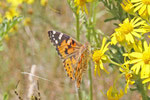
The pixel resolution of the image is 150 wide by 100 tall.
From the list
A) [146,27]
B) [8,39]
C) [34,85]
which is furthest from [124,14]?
[8,39]

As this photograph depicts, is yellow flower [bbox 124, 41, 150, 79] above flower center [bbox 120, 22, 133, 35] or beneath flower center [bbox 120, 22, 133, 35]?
beneath

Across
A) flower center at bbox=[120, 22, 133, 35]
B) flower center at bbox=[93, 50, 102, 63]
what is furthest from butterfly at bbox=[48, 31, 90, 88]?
flower center at bbox=[120, 22, 133, 35]

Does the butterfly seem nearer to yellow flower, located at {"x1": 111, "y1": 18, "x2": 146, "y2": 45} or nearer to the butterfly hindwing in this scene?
the butterfly hindwing

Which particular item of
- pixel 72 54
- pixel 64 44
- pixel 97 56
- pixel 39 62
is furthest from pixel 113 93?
pixel 39 62

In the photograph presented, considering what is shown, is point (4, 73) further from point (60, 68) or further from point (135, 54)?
point (135, 54)

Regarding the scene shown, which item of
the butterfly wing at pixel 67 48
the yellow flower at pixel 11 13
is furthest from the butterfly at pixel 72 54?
the yellow flower at pixel 11 13

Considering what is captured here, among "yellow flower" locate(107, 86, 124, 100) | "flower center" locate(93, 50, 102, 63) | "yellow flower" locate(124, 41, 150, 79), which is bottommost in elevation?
"yellow flower" locate(107, 86, 124, 100)

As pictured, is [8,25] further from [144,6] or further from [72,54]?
[144,6]
